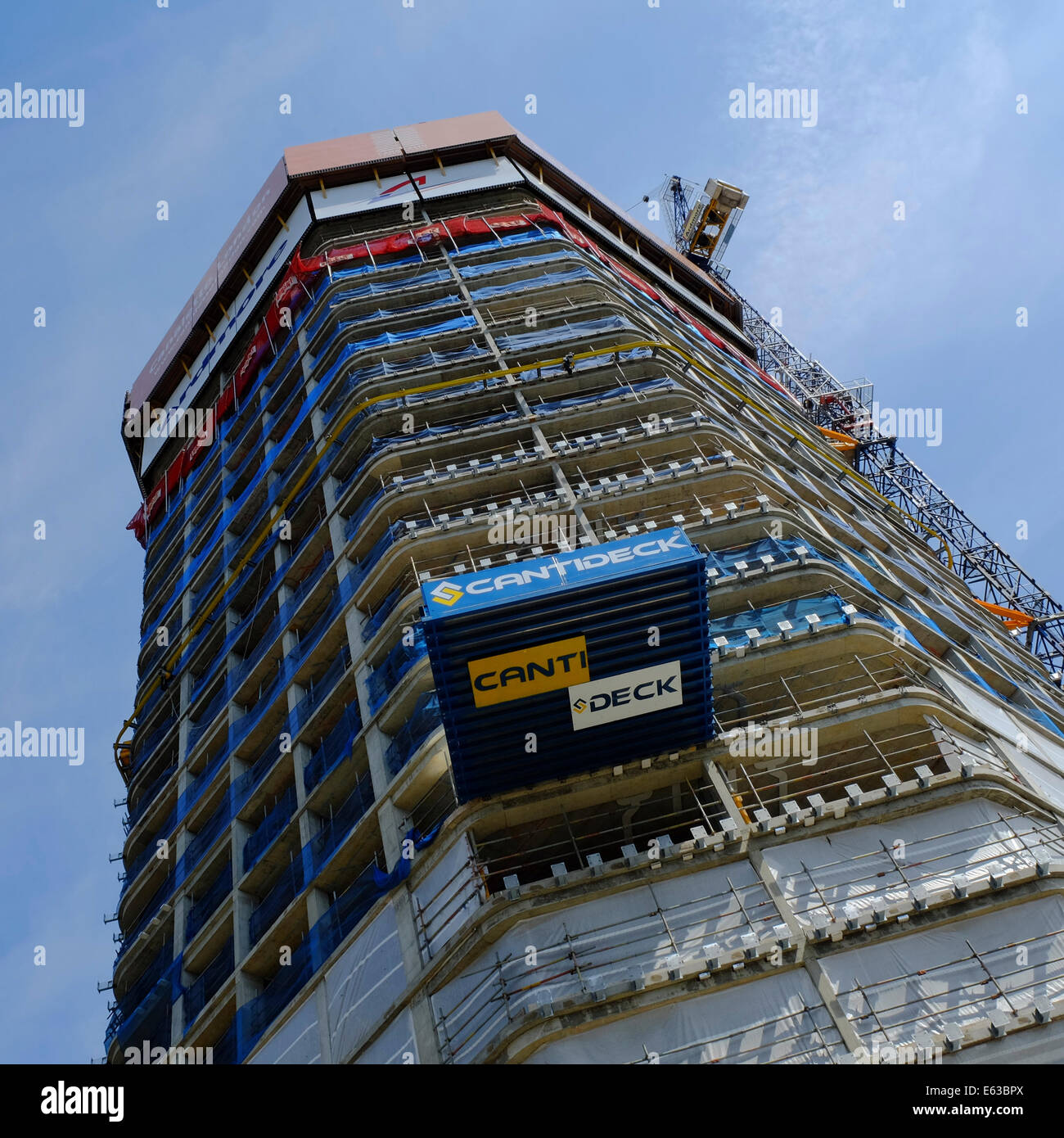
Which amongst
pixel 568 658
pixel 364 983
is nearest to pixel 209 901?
pixel 364 983

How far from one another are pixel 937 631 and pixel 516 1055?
15.3m

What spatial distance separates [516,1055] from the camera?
18.5 meters

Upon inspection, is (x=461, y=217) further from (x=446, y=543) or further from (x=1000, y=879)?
(x=1000, y=879)

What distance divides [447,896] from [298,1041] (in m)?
4.25

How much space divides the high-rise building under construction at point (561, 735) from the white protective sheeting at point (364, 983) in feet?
0.30

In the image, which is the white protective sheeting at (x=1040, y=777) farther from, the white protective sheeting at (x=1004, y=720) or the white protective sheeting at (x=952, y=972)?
the white protective sheeting at (x=952, y=972)

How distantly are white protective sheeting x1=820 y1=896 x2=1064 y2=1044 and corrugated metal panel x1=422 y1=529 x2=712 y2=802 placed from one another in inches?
212

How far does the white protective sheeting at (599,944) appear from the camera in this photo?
64.5ft

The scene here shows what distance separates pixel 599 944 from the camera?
20.3 meters

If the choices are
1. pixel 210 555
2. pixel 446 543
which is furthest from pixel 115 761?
pixel 446 543

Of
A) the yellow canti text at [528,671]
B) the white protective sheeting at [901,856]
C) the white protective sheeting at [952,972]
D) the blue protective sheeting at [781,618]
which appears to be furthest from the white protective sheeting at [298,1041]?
the blue protective sheeting at [781,618]

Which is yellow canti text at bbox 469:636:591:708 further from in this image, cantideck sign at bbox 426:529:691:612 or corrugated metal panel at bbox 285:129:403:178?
corrugated metal panel at bbox 285:129:403:178

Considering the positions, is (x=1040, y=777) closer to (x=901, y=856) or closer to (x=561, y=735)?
(x=901, y=856)
